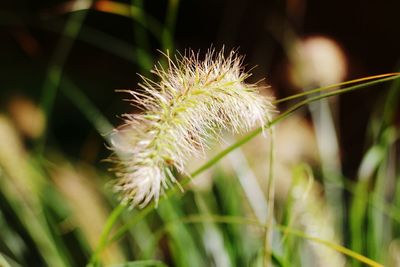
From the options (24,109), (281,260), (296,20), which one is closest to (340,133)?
(296,20)

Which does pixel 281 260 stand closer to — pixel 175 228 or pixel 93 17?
pixel 175 228

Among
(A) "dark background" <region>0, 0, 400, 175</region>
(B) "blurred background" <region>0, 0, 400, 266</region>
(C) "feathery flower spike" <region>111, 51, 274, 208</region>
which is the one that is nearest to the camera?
(C) "feathery flower spike" <region>111, 51, 274, 208</region>

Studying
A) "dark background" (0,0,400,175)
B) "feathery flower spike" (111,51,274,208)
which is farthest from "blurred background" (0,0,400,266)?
"feathery flower spike" (111,51,274,208)

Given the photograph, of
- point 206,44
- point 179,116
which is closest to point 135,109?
point 206,44

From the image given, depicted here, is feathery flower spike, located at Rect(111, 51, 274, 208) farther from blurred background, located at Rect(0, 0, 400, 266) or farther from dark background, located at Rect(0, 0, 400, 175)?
dark background, located at Rect(0, 0, 400, 175)

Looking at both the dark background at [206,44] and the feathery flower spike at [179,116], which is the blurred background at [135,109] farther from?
the feathery flower spike at [179,116]

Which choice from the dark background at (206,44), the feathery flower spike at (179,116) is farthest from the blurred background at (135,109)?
the feathery flower spike at (179,116)

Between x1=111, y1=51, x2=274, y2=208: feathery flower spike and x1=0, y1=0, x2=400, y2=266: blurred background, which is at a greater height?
x1=0, y1=0, x2=400, y2=266: blurred background

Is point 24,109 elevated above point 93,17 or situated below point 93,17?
below
